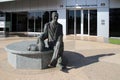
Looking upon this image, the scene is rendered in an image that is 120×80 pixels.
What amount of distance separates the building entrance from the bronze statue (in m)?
12.7

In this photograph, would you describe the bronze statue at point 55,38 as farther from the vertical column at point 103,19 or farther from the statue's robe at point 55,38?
the vertical column at point 103,19

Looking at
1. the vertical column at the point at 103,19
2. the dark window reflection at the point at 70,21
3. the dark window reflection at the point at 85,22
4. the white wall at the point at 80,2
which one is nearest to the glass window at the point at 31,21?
the dark window reflection at the point at 70,21

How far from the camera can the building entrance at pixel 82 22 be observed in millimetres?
21391

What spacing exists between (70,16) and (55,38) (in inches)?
560

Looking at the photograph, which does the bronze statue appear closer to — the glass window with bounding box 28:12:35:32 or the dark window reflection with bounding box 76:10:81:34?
the dark window reflection with bounding box 76:10:81:34

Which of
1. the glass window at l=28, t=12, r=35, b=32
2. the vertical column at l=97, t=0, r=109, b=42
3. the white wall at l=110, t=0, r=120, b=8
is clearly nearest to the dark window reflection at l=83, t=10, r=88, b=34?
the vertical column at l=97, t=0, r=109, b=42

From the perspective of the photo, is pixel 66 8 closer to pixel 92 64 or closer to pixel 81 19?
pixel 81 19

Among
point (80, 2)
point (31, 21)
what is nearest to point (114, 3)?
point (80, 2)

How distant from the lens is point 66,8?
74.2ft

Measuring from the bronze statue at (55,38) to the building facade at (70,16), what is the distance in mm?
10845

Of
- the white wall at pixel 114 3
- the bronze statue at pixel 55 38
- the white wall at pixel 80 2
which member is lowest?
the bronze statue at pixel 55 38

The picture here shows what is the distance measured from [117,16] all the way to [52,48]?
1233 centimetres

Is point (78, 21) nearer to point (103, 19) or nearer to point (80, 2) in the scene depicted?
point (80, 2)

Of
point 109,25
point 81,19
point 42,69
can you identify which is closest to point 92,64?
point 42,69
